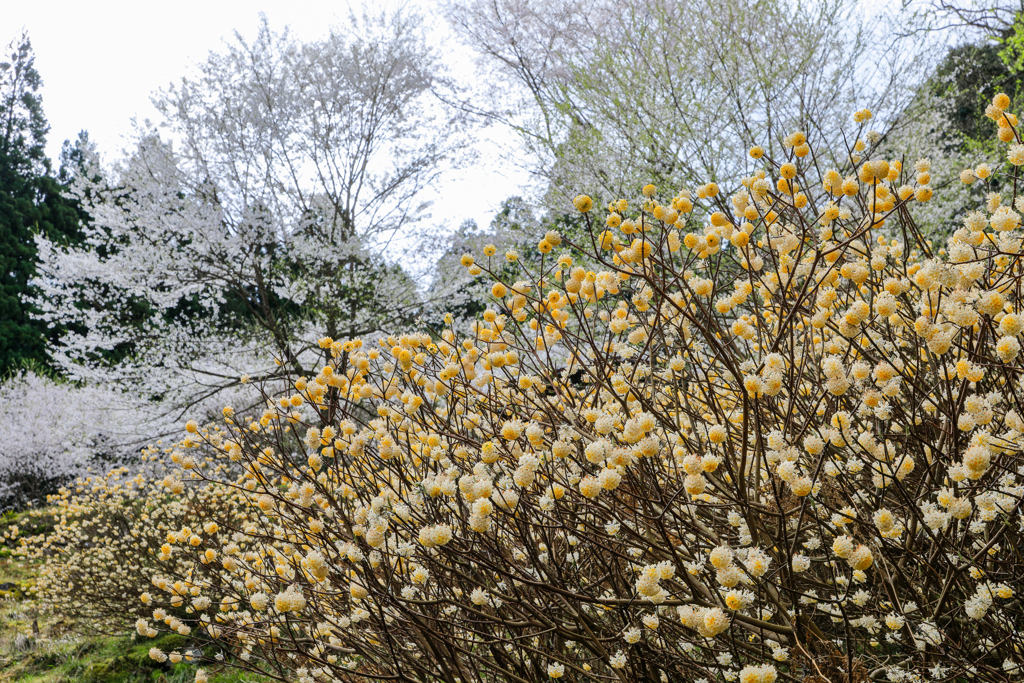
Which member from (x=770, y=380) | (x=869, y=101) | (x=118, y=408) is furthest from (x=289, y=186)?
(x=770, y=380)

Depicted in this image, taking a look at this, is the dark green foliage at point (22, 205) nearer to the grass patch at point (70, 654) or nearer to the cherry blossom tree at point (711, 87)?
the grass patch at point (70, 654)

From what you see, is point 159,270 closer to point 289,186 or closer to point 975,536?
point 289,186

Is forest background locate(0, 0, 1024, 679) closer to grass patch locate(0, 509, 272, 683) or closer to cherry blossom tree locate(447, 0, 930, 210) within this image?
cherry blossom tree locate(447, 0, 930, 210)

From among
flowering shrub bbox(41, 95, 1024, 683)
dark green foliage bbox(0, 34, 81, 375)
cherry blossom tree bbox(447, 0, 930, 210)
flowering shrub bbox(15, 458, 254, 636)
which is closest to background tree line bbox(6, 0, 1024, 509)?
cherry blossom tree bbox(447, 0, 930, 210)

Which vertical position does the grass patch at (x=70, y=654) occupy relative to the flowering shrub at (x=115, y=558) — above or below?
below

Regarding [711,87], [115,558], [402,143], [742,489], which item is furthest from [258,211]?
[742,489]

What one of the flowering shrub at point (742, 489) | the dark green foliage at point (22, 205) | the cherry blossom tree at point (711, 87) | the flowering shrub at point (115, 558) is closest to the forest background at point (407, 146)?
the cherry blossom tree at point (711, 87)

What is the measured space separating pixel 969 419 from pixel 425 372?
5.81 ft

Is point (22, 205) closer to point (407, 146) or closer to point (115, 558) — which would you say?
point (407, 146)

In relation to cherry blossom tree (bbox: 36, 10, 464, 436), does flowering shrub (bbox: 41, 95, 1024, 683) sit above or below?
below

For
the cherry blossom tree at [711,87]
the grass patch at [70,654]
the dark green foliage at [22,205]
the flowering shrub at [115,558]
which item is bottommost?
the grass patch at [70,654]

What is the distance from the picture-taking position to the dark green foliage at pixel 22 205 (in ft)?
55.4

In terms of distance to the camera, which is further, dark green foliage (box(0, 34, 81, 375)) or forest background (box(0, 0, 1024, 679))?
dark green foliage (box(0, 34, 81, 375))

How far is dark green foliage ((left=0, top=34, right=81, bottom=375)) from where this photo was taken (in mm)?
16891
